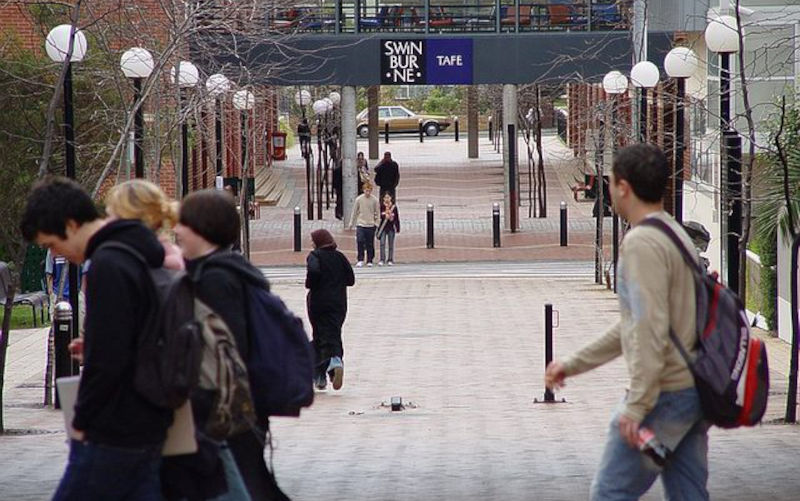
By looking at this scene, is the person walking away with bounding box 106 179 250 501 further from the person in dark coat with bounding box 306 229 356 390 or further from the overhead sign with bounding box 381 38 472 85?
the overhead sign with bounding box 381 38 472 85

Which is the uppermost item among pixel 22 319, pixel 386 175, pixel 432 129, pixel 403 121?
pixel 386 175

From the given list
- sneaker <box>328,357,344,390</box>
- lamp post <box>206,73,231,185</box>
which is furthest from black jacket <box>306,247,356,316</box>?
lamp post <box>206,73,231,185</box>

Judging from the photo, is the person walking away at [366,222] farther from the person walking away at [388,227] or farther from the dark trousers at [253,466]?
the dark trousers at [253,466]

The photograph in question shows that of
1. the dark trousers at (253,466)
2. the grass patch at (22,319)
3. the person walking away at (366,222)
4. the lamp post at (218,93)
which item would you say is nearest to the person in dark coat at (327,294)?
the lamp post at (218,93)

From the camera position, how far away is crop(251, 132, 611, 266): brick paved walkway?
32.2 meters

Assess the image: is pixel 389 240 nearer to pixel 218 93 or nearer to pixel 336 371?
pixel 218 93

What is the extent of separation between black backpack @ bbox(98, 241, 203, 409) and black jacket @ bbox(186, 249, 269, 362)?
0.27 metres

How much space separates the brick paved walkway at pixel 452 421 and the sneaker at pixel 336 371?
0.63 ft

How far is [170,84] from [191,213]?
51.2 ft

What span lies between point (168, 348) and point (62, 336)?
28.7ft

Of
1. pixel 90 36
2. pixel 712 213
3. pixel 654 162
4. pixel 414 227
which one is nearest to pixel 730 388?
pixel 654 162

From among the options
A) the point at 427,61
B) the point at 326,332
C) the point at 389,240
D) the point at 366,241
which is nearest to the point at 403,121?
the point at 427,61

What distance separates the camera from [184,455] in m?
4.72

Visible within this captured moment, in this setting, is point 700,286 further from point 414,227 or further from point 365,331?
point 414,227
